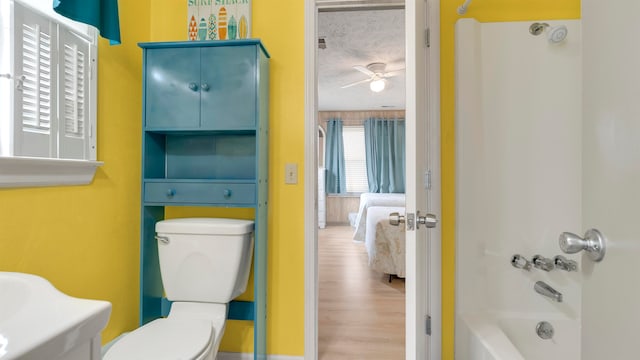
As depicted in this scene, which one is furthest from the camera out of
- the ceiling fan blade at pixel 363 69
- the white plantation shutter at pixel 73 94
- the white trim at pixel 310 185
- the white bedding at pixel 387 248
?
the ceiling fan blade at pixel 363 69

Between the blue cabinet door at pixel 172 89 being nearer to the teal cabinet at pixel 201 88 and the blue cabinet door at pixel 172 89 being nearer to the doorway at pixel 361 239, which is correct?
the teal cabinet at pixel 201 88

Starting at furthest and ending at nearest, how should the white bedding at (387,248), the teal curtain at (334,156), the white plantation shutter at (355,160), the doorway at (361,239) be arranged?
the white plantation shutter at (355,160) < the teal curtain at (334,156) < the white bedding at (387,248) < the doorway at (361,239)

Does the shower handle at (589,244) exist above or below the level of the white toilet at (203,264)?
above

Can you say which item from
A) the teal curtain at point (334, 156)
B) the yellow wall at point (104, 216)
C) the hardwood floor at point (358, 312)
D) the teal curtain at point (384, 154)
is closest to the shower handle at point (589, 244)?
the hardwood floor at point (358, 312)

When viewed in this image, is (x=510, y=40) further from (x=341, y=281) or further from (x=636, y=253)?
(x=341, y=281)

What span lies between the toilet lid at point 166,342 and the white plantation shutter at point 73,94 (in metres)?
0.81

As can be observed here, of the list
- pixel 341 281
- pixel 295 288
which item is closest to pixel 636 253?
pixel 295 288

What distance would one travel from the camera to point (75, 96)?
1387 mm

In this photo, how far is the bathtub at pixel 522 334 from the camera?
1479 millimetres

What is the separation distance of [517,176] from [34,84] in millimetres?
2135

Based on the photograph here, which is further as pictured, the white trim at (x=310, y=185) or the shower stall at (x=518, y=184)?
the white trim at (x=310, y=185)

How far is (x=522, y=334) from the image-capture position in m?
1.58

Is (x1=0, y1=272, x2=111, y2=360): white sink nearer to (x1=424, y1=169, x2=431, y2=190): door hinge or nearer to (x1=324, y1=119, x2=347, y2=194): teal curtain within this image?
(x1=424, y1=169, x2=431, y2=190): door hinge

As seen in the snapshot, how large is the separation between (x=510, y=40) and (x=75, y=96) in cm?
206
